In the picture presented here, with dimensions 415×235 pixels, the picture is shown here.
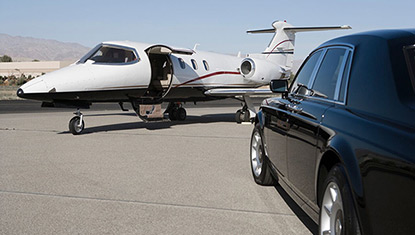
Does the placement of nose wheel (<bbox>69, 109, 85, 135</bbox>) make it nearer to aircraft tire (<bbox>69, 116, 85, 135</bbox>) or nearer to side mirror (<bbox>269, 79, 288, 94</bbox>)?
aircraft tire (<bbox>69, 116, 85, 135</bbox>)

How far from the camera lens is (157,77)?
53.8 ft

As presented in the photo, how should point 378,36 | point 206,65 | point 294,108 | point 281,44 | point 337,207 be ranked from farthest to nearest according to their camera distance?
point 281,44, point 206,65, point 294,108, point 378,36, point 337,207

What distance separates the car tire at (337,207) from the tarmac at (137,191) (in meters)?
0.92

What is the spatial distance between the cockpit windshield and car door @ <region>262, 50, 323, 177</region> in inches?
329

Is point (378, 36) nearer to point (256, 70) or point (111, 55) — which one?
point (111, 55)

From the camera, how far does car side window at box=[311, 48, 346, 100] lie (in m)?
4.08

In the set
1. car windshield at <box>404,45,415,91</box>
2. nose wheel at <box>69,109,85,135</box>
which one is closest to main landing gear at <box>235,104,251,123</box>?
nose wheel at <box>69,109,85,135</box>

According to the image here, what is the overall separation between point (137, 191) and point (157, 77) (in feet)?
34.5

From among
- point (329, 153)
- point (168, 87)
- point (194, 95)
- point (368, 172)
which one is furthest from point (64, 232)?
point (194, 95)

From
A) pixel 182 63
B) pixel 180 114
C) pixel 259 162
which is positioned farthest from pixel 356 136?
pixel 180 114

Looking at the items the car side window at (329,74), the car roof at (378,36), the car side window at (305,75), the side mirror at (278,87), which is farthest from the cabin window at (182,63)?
the car roof at (378,36)

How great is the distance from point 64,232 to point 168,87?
1144 cm

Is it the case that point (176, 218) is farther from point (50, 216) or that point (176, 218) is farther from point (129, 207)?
point (50, 216)

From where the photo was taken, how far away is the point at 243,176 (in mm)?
7172
